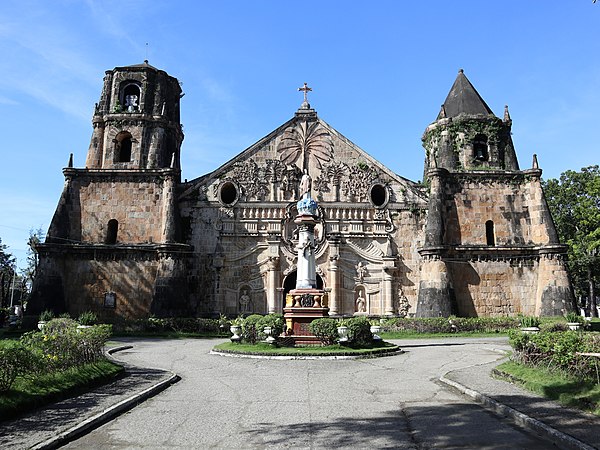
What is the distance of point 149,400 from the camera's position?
9125mm

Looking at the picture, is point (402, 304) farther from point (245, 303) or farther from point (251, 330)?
point (251, 330)

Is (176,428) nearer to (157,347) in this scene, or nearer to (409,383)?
(409,383)

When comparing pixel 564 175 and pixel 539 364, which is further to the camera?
pixel 564 175

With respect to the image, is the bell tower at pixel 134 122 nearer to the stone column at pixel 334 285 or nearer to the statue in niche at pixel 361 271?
the stone column at pixel 334 285

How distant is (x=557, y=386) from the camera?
8812 mm

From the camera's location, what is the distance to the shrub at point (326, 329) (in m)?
16.1

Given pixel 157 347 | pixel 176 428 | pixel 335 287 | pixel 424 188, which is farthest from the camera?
pixel 424 188

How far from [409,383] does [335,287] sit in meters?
16.1

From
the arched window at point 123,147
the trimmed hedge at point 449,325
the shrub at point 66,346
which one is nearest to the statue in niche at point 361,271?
the trimmed hedge at point 449,325

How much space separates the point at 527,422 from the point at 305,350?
864cm

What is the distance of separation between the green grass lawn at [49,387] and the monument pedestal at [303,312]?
718cm

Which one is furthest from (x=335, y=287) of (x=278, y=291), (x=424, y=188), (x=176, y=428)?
(x=176, y=428)

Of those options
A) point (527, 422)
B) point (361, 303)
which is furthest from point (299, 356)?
point (361, 303)

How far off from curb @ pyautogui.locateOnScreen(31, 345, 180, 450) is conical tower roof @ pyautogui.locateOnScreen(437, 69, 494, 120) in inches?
994
